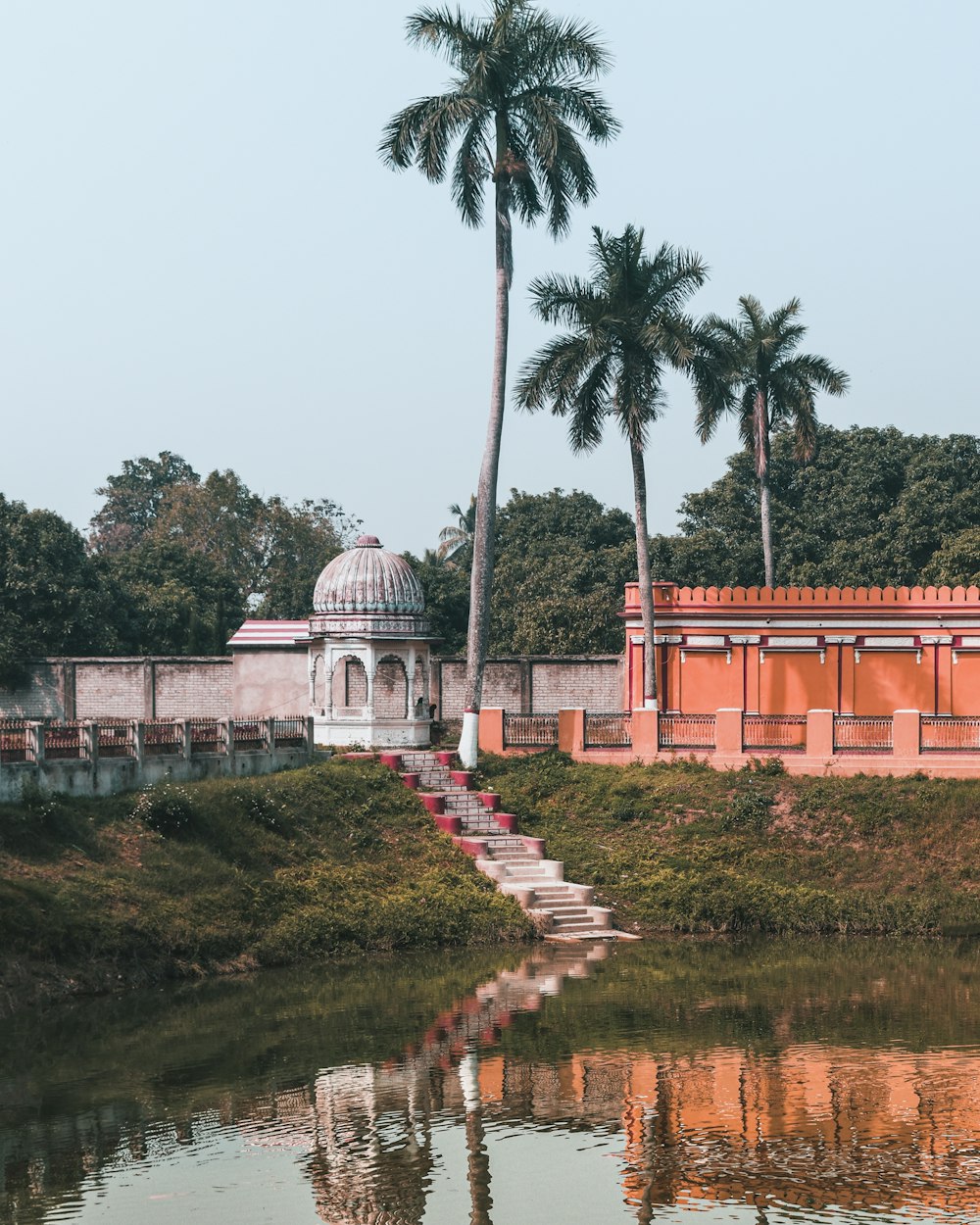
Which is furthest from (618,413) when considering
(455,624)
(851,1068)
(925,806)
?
(455,624)

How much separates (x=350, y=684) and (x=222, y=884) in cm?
1565

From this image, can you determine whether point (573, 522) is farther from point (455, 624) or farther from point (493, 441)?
point (493, 441)

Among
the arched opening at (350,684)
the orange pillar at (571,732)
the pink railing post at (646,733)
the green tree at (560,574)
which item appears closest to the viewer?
the pink railing post at (646,733)

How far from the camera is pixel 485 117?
41.1 metres

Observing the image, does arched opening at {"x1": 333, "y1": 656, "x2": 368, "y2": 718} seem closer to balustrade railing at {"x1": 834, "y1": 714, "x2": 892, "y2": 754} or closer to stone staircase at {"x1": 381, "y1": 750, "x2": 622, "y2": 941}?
stone staircase at {"x1": 381, "y1": 750, "x2": 622, "y2": 941}

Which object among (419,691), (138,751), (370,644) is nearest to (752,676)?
(419,691)

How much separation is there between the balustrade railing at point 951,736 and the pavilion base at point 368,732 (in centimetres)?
1126

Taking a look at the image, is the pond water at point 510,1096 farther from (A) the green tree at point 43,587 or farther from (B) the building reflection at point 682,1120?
(A) the green tree at point 43,587

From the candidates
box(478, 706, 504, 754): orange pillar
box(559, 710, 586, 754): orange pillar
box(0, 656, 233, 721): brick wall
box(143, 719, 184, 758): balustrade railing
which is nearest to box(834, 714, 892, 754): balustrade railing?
box(559, 710, 586, 754): orange pillar

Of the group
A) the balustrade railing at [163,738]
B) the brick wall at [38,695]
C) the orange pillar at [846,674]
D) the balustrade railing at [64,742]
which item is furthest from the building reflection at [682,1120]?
the brick wall at [38,695]

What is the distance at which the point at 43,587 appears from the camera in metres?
58.6

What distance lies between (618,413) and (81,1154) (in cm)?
2581

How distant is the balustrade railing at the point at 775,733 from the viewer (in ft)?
129

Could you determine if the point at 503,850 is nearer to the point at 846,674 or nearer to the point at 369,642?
the point at 369,642
